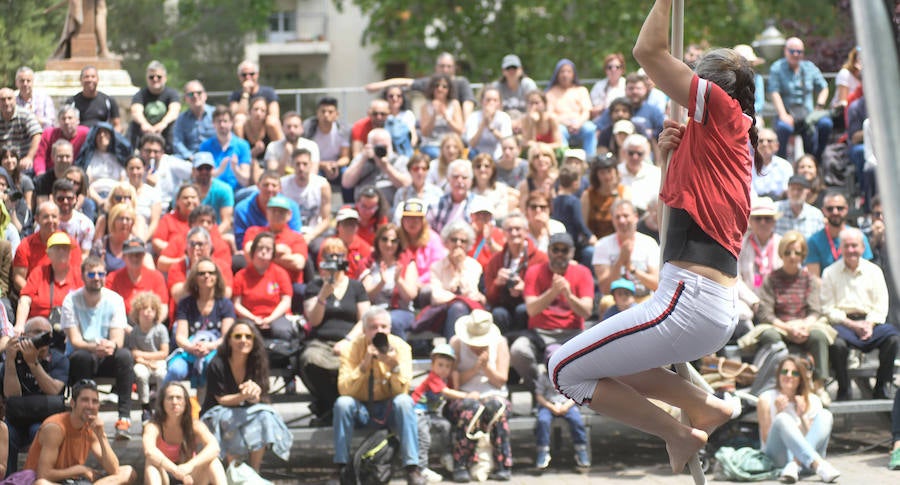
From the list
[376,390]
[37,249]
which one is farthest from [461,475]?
[37,249]

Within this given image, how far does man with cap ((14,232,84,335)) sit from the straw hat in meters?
2.96

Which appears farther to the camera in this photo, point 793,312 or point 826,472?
point 793,312

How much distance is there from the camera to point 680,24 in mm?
5254

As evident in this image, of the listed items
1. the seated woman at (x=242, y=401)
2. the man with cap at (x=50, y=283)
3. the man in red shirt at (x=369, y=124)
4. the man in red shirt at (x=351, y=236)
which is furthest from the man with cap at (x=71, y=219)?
the man in red shirt at (x=369, y=124)

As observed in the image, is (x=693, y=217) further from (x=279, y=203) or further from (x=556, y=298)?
(x=279, y=203)

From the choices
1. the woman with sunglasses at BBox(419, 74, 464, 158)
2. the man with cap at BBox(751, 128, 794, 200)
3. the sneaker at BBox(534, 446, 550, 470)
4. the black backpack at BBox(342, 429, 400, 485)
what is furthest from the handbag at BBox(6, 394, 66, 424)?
the man with cap at BBox(751, 128, 794, 200)

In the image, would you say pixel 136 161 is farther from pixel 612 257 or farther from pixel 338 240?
pixel 612 257

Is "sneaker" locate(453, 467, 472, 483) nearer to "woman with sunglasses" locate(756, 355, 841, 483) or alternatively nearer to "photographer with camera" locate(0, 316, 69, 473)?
"woman with sunglasses" locate(756, 355, 841, 483)

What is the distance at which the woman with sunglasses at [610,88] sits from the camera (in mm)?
15117

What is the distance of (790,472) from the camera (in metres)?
9.87

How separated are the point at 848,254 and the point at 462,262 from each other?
3064 millimetres

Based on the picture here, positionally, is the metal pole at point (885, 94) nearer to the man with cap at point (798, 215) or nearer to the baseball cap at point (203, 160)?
the man with cap at point (798, 215)

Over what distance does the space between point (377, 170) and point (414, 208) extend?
195 cm

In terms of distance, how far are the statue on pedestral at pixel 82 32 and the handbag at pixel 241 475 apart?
8.64 m
